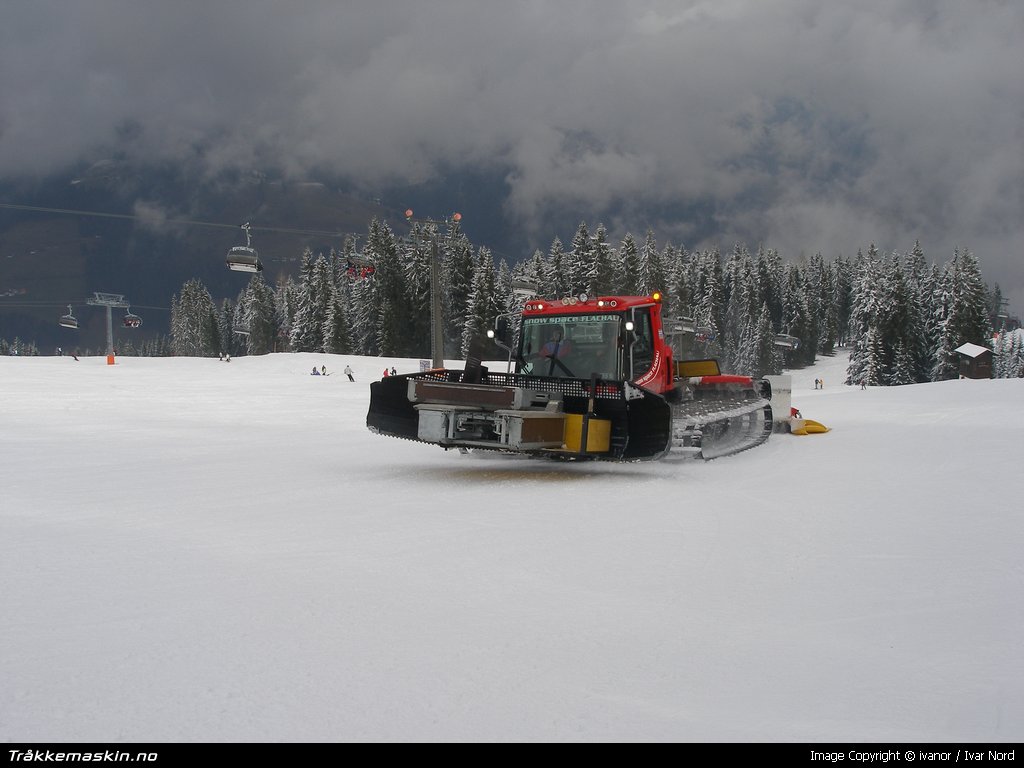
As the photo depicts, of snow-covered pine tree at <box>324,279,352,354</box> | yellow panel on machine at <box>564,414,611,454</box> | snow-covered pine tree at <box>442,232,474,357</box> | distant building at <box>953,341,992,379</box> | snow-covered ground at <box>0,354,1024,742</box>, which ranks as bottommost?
snow-covered ground at <box>0,354,1024,742</box>

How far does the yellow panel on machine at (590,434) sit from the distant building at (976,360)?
62993 millimetres

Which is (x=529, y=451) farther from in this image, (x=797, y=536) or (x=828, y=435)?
(x=828, y=435)

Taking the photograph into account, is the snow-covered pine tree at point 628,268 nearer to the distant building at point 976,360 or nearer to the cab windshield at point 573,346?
the distant building at point 976,360

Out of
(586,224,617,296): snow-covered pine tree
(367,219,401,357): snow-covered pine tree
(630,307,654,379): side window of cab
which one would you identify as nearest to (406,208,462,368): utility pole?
(630,307,654,379): side window of cab

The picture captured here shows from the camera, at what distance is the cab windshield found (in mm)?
10445

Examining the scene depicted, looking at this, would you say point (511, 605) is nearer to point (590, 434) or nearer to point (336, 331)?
point (590, 434)

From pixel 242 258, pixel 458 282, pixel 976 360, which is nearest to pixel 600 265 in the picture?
pixel 458 282

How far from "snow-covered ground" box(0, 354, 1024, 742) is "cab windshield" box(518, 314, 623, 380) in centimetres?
162

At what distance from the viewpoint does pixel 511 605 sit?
414 centimetres

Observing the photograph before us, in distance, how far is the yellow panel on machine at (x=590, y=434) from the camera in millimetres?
8914

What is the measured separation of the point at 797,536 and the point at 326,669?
4048mm

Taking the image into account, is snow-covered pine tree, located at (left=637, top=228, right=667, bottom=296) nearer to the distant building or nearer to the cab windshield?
the distant building

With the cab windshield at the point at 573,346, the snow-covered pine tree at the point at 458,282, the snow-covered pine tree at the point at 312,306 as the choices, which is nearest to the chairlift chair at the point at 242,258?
the cab windshield at the point at 573,346
